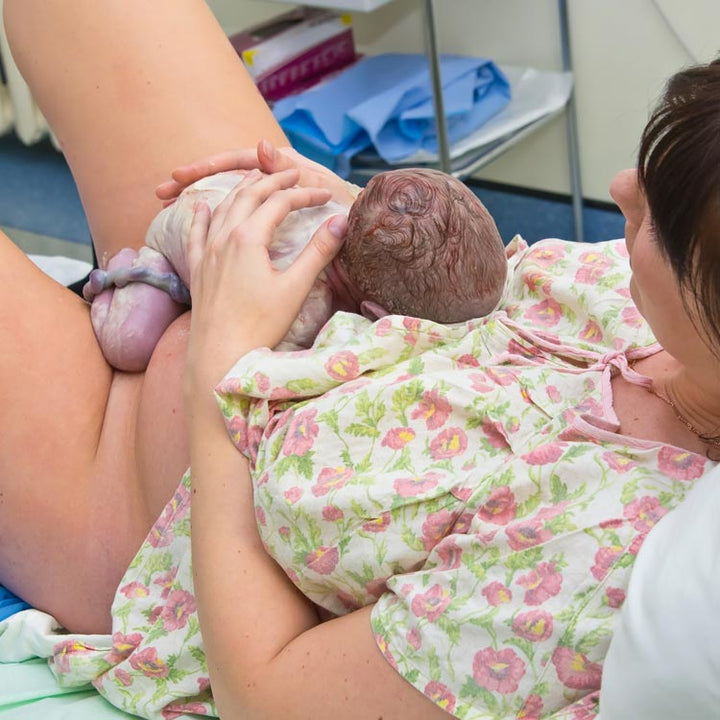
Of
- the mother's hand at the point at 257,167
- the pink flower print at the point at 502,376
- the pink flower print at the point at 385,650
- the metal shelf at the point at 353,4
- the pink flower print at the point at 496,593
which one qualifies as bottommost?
the pink flower print at the point at 385,650

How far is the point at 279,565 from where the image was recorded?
1.09 metres

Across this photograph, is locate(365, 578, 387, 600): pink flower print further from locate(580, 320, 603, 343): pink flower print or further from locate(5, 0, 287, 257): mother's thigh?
locate(5, 0, 287, 257): mother's thigh

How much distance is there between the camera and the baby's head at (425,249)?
1194 mm

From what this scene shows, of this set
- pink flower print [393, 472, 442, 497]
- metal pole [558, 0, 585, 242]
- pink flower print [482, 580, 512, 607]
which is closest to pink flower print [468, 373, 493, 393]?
pink flower print [393, 472, 442, 497]

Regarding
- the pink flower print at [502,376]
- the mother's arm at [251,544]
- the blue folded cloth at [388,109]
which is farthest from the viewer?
the blue folded cloth at [388,109]

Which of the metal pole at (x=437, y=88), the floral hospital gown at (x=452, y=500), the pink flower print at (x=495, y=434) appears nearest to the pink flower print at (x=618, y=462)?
the floral hospital gown at (x=452, y=500)

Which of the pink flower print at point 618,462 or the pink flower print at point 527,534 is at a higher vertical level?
the pink flower print at point 618,462

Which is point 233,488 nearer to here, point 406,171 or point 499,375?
point 499,375

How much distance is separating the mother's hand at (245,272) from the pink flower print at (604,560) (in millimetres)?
437

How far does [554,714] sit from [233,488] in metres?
0.39

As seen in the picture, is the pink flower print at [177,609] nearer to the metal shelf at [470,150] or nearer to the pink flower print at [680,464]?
the pink flower print at [680,464]

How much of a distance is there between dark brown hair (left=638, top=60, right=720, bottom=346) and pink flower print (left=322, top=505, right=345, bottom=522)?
0.36 meters

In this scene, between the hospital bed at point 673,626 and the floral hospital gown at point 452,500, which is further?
the floral hospital gown at point 452,500

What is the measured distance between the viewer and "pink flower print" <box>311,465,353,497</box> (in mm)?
1016
